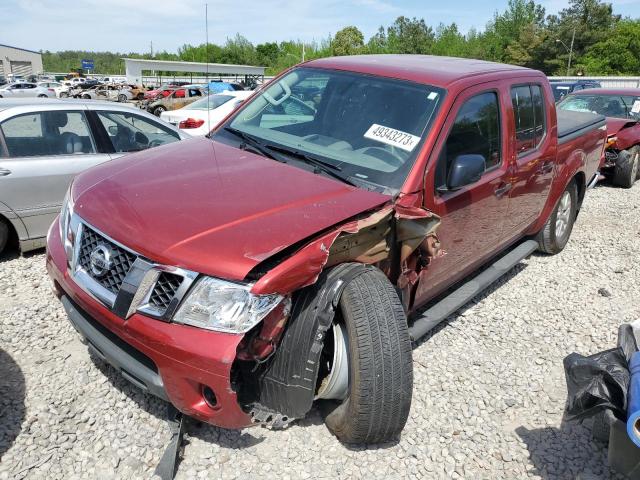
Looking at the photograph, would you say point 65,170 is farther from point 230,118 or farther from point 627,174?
point 627,174

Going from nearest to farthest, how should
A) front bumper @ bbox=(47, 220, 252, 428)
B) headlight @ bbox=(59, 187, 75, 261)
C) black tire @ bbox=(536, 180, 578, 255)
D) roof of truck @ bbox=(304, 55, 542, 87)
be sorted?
front bumper @ bbox=(47, 220, 252, 428), headlight @ bbox=(59, 187, 75, 261), roof of truck @ bbox=(304, 55, 542, 87), black tire @ bbox=(536, 180, 578, 255)

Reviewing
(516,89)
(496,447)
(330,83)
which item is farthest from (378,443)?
(516,89)

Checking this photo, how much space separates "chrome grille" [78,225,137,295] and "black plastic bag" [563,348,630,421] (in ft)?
7.03

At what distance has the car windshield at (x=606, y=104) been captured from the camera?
33.1 feet

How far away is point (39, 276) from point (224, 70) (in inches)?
1459

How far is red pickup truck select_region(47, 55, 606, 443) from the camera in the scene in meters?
2.19

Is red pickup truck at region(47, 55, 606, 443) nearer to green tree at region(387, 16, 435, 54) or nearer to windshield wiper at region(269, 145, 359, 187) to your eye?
windshield wiper at region(269, 145, 359, 187)

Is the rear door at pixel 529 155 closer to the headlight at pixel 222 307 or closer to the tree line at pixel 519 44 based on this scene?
the headlight at pixel 222 307

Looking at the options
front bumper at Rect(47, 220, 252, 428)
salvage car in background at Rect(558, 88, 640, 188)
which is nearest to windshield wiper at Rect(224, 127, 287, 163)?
front bumper at Rect(47, 220, 252, 428)

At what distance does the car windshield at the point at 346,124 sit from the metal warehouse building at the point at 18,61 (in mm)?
81334

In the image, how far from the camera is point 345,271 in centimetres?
251

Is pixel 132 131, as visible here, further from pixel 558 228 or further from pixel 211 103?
pixel 211 103

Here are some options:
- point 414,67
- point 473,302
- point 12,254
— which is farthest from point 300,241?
point 12,254

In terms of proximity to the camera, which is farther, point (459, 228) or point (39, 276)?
point (39, 276)
